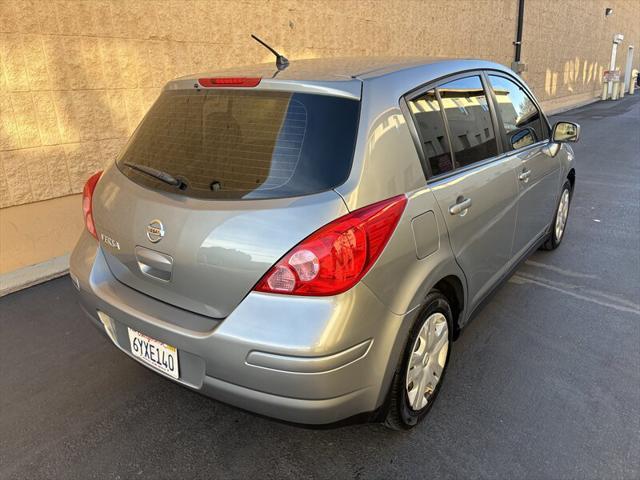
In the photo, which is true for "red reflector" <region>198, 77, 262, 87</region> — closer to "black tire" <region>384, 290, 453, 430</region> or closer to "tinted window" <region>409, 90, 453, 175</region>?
"tinted window" <region>409, 90, 453, 175</region>

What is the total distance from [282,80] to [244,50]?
4373 mm

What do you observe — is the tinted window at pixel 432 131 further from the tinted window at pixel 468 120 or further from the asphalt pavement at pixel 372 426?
the asphalt pavement at pixel 372 426

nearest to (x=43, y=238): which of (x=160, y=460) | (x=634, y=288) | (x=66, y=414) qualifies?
(x=66, y=414)

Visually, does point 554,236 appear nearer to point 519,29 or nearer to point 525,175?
point 525,175

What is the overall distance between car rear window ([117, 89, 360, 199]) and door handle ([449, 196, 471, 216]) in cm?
69

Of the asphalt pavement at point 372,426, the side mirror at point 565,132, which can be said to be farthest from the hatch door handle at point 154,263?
the side mirror at point 565,132

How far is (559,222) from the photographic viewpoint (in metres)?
4.71

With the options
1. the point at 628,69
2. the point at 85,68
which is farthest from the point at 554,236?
the point at 628,69

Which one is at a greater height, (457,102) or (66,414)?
(457,102)

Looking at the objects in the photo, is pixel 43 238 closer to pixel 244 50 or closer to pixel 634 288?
pixel 244 50

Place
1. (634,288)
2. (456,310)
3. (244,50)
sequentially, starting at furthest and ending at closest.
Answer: (244,50) → (634,288) → (456,310)

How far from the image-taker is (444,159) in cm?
247

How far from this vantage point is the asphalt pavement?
224 cm

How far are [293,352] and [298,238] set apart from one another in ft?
1.32
